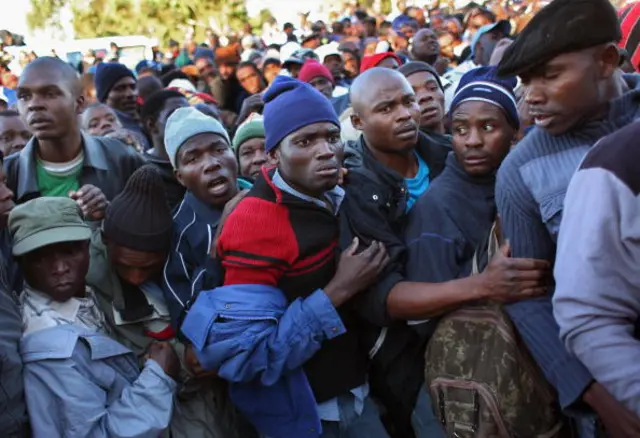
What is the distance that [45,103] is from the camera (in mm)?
3582

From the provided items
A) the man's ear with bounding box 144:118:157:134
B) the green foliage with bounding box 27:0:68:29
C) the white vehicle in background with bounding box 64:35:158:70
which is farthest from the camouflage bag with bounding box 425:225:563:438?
the green foliage with bounding box 27:0:68:29

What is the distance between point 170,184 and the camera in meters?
3.83

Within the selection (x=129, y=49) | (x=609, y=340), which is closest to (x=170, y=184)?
(x=609, y=340)

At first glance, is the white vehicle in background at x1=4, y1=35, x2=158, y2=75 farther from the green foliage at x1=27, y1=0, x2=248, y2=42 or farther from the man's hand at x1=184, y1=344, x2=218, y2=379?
the man's hand at x1=184, y1=344, x2=218, y2=379

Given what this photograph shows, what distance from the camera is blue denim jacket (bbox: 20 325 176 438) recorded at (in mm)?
2332

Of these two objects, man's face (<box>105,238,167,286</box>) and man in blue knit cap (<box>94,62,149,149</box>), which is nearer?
man's face (<box>105,238,167,286</box>)

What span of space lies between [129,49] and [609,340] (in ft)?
61.1

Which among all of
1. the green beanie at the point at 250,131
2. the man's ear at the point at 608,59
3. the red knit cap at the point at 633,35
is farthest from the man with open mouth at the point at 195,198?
the red knit cap at the point at 633,35

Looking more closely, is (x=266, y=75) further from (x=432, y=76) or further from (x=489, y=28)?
(x=432, y=76)

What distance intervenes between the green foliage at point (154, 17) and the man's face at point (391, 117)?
84.5 ft

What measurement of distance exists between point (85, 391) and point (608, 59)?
2.12m

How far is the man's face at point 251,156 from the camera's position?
3889 millimetres

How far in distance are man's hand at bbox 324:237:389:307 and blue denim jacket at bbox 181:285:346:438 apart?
47 millimetres

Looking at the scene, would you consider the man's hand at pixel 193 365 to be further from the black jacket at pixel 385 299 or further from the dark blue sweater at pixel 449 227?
the dark blue sweater at pixel 449 227
